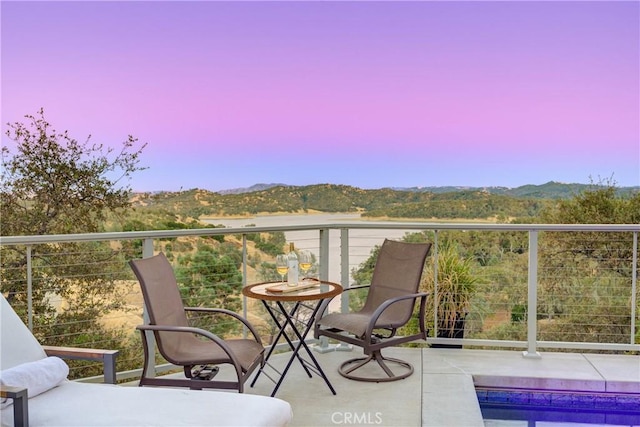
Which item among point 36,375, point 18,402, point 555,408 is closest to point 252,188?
point 555,408

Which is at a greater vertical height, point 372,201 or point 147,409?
point 372,201

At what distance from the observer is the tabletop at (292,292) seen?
3.52 meters

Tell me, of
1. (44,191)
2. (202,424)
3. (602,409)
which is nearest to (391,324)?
(602,409)

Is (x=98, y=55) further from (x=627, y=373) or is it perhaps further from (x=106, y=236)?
(x=627, y=373)

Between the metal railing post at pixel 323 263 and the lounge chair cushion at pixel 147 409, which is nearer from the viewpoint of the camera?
the lounge chair cushion at pixel 147 409

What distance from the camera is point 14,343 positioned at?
2551 millimetres

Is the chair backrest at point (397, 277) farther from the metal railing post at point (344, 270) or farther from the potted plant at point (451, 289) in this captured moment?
the potted plant at point (451, 289)

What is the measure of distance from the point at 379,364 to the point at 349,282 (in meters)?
1.03

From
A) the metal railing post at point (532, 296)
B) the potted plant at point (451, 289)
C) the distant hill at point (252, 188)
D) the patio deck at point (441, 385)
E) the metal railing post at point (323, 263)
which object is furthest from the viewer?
the distant hill at point (252, 188)

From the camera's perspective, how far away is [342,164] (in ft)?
33.8

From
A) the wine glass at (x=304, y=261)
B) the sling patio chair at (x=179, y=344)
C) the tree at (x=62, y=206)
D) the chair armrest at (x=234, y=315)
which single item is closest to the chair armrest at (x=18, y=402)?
the sling patio chair at (x=179, y=344)

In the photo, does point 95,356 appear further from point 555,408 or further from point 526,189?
point 526,189

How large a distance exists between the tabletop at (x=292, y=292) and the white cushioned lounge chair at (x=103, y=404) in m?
1.12

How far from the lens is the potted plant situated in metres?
5.11
